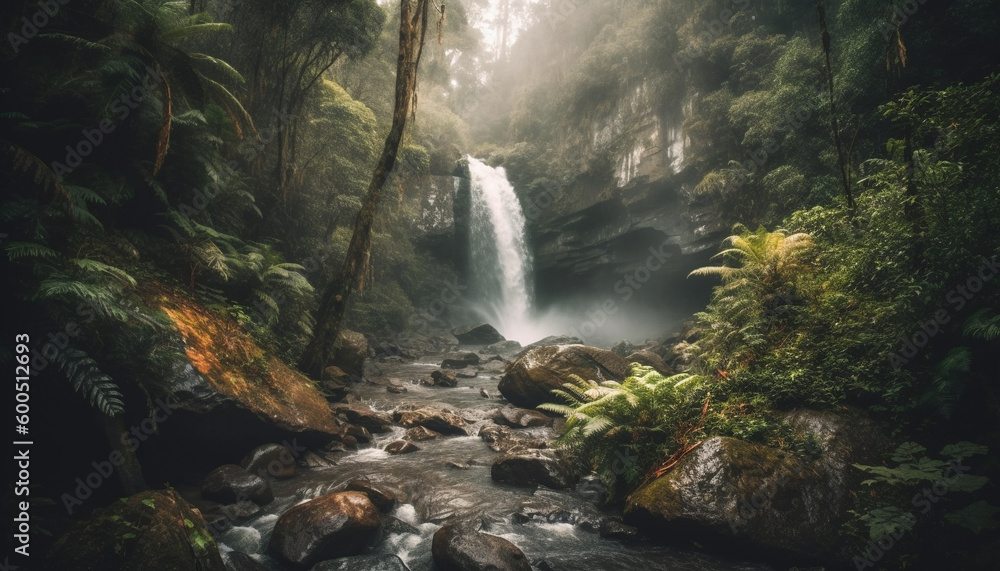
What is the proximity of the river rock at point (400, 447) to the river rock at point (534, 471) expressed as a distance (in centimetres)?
184

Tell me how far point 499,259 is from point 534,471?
21.3 meters

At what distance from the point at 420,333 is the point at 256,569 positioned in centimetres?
1983

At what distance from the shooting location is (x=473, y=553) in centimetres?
399

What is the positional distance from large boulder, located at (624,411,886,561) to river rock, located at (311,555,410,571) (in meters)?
2.54

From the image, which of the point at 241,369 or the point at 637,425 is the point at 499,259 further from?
the point at 637,425

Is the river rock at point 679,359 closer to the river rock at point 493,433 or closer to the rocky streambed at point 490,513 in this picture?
the river rock at point 493,433

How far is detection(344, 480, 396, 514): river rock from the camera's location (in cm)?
522

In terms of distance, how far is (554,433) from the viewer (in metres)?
8.52

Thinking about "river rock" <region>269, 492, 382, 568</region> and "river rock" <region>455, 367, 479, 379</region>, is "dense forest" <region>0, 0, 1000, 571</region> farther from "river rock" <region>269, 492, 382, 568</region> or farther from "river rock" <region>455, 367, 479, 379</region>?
"river rock" <region>455, 367, 479, 379</region>

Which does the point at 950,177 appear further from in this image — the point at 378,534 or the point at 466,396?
the point at 466,396

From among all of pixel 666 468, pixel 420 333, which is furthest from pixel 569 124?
pixel 666 468

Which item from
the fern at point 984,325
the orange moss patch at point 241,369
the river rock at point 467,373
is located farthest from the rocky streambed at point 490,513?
the river rock at point 467,373

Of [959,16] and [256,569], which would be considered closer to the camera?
[256,569]

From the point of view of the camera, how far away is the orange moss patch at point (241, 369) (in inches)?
223
